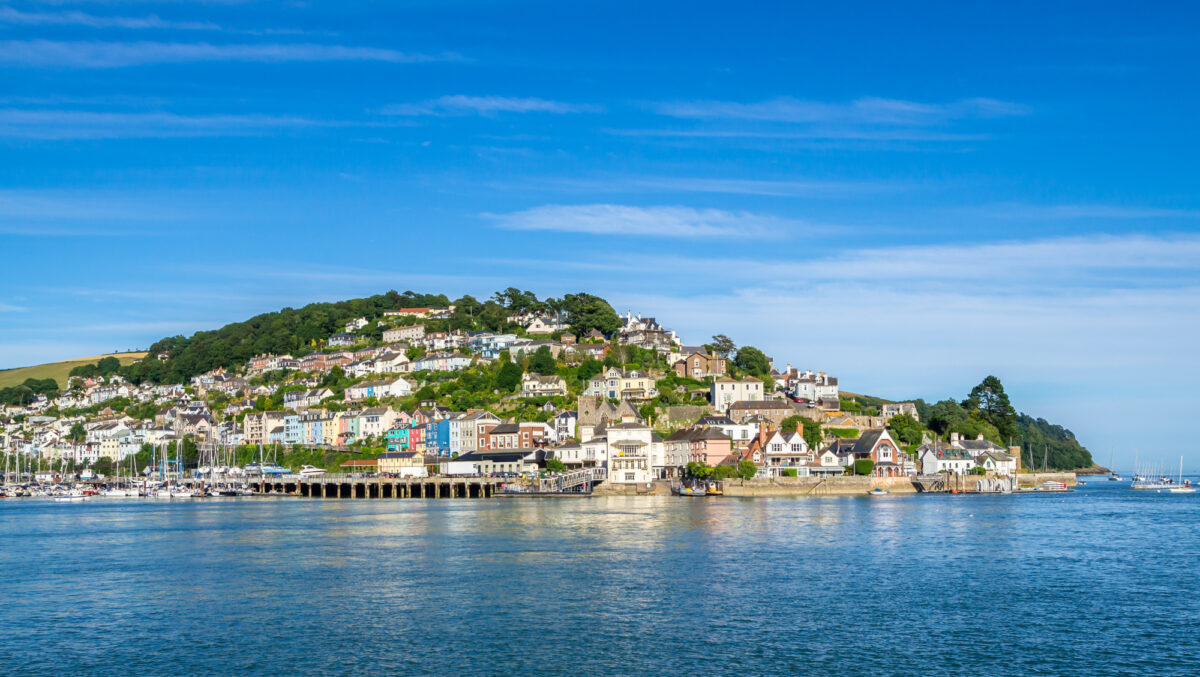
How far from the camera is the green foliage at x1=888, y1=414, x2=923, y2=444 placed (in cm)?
11300

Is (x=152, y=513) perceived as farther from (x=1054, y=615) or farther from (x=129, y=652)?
(x=1054, y=615)

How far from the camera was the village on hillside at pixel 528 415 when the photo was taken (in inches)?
4094

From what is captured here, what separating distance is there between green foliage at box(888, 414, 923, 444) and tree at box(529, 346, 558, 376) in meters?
41.5

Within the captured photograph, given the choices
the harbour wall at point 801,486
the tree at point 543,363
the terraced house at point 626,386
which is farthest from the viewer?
the tree at point 543,363

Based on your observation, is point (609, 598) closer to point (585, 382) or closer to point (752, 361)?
point (585, 382)

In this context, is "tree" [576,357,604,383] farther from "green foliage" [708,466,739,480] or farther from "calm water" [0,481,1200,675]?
"calm water" [0,481,1200,675]

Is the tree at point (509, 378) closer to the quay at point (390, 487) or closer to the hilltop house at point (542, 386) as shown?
the hilltop house at point (542, 386)

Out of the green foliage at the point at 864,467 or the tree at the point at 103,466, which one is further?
the tree at the point at 103,466

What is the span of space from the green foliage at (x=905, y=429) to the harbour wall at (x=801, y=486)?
1524 cm

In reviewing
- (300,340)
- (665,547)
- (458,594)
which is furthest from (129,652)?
(300,340)

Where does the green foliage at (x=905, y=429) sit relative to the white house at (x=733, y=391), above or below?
below

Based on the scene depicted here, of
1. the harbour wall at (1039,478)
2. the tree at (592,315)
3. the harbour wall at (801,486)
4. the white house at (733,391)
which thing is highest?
the tree at (592,315)

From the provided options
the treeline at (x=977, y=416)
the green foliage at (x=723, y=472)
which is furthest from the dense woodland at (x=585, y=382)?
the green foliage at (x=723, y=472)

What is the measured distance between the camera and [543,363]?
134 m
